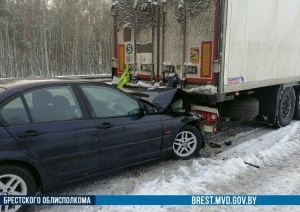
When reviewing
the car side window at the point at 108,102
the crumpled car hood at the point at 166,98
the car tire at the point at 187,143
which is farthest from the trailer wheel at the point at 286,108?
the car side window at the point at 108,102

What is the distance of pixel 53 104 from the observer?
3842 millimetres

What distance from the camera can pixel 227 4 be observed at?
211 inches

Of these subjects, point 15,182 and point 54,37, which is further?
point 54,37

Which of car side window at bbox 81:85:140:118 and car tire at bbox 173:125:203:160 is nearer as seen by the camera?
Answer: car side window at bbox 81:85:140:118

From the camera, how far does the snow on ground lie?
12.6 ft

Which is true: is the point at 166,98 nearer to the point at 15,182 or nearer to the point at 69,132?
the point at 69,132

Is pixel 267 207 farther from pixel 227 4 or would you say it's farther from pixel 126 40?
pixel 126 40

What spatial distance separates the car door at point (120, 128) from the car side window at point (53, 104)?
22 cm

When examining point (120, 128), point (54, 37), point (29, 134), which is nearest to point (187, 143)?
point (120, 128)

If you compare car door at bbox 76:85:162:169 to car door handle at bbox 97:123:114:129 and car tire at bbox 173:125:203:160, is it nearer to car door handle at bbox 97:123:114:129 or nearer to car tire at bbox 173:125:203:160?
car door handle at bbox 97:123:114:129

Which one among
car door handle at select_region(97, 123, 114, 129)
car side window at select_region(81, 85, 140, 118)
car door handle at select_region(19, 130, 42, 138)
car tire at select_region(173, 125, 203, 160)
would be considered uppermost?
car side window at select_region(81, 85, 140, 118)

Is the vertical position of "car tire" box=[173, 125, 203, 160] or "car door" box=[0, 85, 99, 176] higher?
"car door" box=[0, 85, 99, 176]

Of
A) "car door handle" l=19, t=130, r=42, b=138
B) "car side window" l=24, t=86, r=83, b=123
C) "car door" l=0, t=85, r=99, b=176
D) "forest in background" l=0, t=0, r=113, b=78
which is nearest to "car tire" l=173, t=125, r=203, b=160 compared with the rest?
"car door" l=0, t=85, r=99, b=176

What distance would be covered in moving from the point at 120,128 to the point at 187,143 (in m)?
1.54
